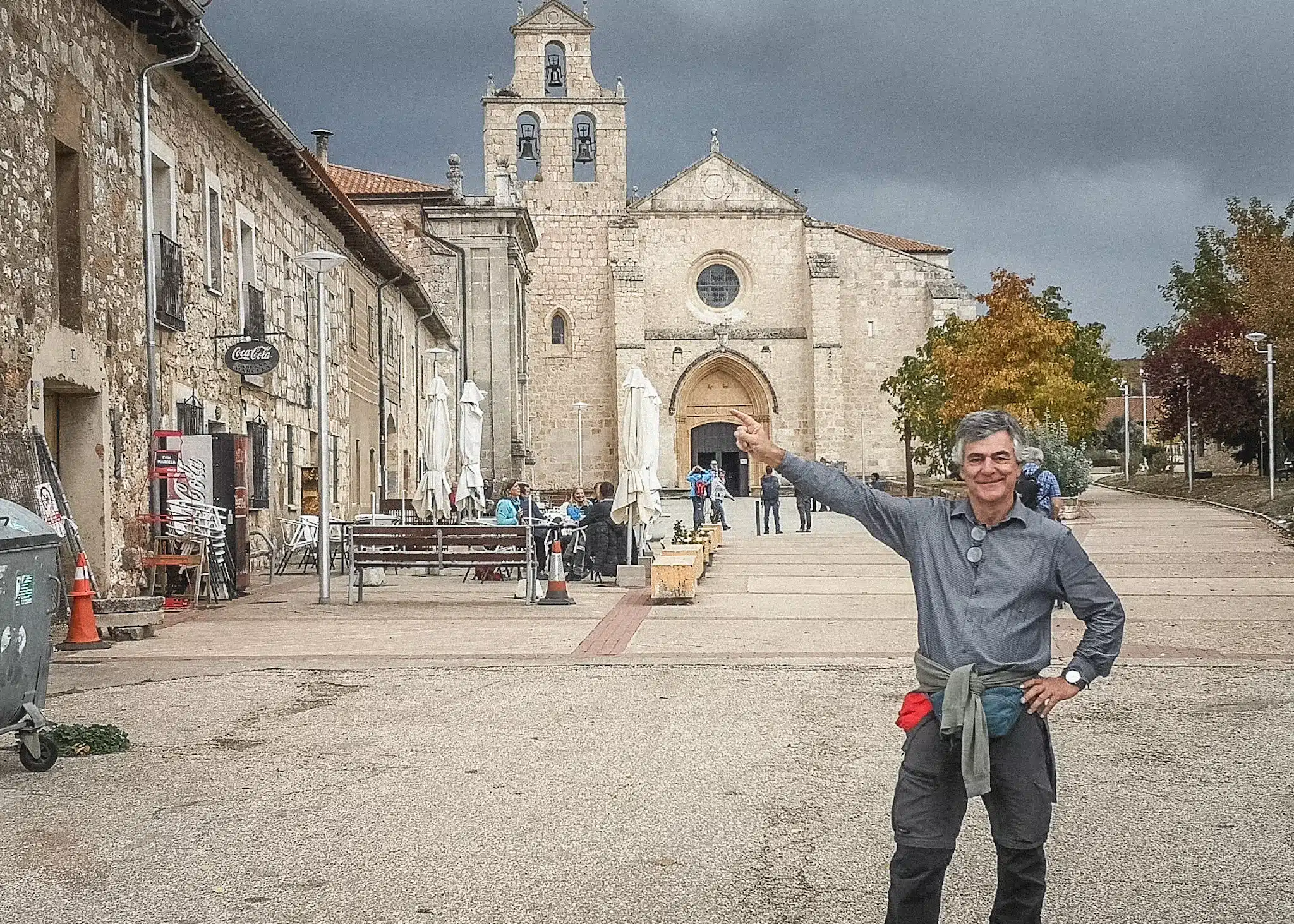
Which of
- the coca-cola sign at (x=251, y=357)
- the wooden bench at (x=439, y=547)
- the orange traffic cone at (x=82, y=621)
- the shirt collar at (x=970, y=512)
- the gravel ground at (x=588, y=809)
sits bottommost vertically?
the gravel ground at (x=588, y=809)

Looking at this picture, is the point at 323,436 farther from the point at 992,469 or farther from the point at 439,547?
the point at 992,469

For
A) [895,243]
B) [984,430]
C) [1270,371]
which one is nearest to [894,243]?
[895,243]

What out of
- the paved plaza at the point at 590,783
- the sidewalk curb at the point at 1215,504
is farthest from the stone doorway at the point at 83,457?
the sidewalk curb at the point at 1215,504

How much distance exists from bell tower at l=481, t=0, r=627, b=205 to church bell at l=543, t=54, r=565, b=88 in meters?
0.04

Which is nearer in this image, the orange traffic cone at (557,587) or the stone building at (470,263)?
the orange traffic cone at (557,587)

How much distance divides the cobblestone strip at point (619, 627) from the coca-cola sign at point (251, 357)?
4.83m

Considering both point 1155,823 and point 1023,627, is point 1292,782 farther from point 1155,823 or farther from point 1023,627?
point 1023,627

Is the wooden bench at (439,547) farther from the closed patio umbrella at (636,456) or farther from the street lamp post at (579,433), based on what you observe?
the street lamp post at (579,433)

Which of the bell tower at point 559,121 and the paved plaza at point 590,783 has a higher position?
the bell tower at point 559,121

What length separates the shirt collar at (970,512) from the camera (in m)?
3.81

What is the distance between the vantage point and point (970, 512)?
12.7 ft

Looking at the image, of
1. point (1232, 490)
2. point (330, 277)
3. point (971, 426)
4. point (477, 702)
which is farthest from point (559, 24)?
point (971, 426)

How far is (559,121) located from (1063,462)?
92.5 feet

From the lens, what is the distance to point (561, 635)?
1234 centimetres
